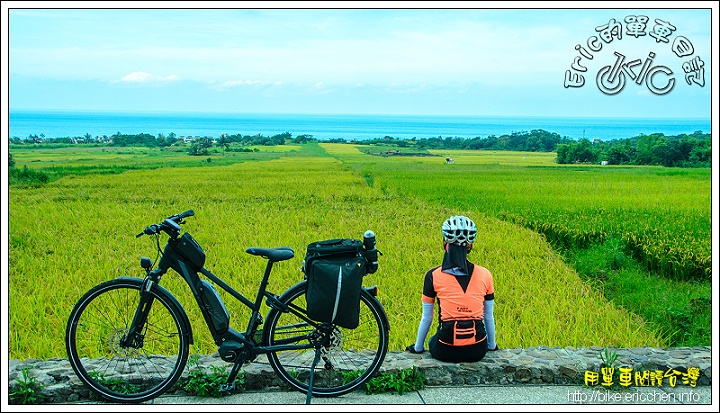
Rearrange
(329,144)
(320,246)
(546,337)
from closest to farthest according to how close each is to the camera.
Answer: (320,246), (546,337), (329,144)

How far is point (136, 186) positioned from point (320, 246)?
5.01 metres

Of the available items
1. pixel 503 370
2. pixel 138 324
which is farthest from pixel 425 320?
pixel 138 324

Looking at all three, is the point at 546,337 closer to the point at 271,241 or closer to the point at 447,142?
the point at 271,241

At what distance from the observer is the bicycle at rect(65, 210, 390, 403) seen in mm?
3650

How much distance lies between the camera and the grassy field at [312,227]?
16.0 ft

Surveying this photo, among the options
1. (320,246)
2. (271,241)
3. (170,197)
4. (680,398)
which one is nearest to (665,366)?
(680,398)

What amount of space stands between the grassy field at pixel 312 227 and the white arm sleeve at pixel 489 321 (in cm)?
42

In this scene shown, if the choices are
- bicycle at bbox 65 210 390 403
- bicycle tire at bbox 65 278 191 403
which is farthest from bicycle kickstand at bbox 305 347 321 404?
bicycle tire at bbox 65 278 191 403

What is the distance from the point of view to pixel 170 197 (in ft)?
25.2

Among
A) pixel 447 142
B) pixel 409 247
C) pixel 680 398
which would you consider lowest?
pixel 680 398

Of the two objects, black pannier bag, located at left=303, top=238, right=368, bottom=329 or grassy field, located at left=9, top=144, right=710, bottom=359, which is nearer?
black pannier bag, located at left=303, top=238, right=368, bottom=329

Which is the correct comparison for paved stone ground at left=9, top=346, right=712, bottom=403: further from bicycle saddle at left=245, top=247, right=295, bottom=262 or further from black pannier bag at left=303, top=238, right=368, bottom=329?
bicycle saddle at left=245, top=247, right=295, bottom=262

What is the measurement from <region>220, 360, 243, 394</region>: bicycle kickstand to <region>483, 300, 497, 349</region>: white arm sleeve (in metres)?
1.49

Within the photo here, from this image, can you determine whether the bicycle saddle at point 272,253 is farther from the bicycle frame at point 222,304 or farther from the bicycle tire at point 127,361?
the bicycle tire at point 127,361
